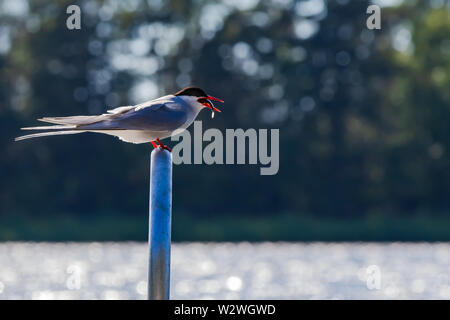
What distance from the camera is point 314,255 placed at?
38.2 m

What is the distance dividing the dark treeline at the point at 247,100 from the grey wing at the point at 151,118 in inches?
1665

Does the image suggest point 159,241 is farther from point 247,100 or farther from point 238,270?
point 247,100

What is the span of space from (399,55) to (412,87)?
14.2 feet

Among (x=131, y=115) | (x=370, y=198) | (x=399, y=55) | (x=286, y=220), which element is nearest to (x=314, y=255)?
(x=286, y=220)

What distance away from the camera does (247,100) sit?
5053 centimetres

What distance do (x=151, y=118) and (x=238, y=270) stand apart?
1018 inches

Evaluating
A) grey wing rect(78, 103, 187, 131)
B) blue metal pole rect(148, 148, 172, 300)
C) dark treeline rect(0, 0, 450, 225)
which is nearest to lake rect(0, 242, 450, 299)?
dark treeline rect(0, 0, 450, 225)

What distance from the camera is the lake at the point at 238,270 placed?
971 inches

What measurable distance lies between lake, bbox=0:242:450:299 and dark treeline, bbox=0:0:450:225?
5643 mm

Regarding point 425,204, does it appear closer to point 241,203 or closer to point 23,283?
point 241,203

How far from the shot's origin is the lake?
80.9 ft

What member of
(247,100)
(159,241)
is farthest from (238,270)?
(159,241)

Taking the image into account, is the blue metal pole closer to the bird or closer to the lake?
the bird

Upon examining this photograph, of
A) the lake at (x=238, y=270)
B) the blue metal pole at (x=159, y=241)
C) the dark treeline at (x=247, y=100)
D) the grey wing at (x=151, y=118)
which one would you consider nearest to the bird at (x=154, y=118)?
the grey wing at (x=151, y=118)
